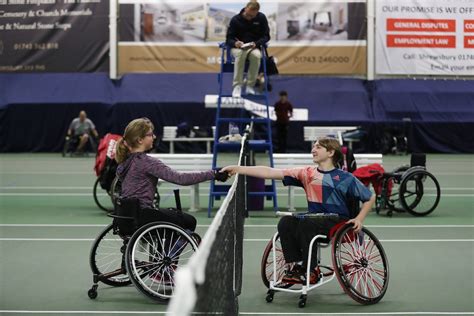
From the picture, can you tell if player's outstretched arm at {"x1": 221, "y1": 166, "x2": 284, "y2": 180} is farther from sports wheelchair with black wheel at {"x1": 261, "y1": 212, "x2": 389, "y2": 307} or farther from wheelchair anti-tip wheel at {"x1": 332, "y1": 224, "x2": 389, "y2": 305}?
wheelchair anti-tip wheel at {"x1": 332, "y1": 224, "x2": 389, "y2": 305}

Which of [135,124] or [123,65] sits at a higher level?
[123,65]

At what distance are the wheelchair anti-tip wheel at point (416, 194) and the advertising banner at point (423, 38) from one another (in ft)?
47.6

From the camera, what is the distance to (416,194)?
36.1 feet

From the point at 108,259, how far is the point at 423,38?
67.0 ft

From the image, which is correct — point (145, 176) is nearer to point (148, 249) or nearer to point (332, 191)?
point (148, 249)

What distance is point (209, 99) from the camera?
79.3 ft

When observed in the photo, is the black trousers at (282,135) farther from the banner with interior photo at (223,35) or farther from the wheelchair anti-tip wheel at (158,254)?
the wheelchair anti-tip wheel at (158,254)

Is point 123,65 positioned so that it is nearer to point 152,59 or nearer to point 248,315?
A: point 152,59

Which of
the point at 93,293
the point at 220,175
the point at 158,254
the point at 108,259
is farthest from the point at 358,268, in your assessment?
the point at 108,259

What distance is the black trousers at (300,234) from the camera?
6.14 metres

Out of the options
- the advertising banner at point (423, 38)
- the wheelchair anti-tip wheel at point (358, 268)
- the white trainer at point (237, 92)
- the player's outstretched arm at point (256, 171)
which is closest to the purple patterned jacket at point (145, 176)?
the player's outstretched arm at point (256, 171)

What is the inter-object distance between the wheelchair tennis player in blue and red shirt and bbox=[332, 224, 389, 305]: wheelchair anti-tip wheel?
12 cm

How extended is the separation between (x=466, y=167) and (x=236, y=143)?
387 inches

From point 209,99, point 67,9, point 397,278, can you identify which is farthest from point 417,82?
point 397,278
